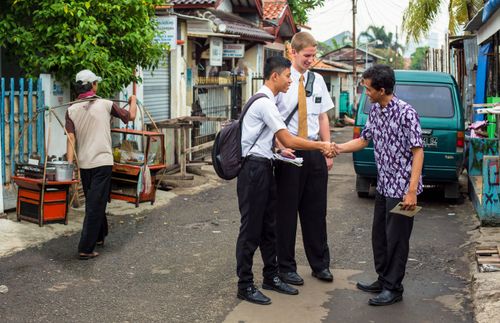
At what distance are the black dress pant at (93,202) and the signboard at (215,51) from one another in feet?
35.1

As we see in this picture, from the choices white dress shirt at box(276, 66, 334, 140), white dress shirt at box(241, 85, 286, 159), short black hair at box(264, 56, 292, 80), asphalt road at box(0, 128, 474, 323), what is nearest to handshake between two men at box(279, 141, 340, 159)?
white dress shirt at box(241, 85, 286, 159)

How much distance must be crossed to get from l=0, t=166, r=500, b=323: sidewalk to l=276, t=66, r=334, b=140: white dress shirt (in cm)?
201

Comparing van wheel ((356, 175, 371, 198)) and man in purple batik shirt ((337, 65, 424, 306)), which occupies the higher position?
man in purple batik shirt ((337, 65, 424, 306))

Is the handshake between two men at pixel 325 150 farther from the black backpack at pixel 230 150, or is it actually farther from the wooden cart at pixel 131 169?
the wooden cart at pixel 131 169

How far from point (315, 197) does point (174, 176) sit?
6510mm

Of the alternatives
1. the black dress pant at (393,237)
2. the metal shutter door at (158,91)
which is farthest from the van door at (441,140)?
the metal shutter door at (158,91)

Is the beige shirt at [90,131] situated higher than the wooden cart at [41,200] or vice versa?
the beige shirt at [90,131]

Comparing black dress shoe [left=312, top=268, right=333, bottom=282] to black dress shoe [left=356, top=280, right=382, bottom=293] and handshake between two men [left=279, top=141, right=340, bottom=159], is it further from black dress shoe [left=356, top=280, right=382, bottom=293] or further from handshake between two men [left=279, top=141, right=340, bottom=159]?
handshake between two men [left=279, top=141, right=340, bottom=159]

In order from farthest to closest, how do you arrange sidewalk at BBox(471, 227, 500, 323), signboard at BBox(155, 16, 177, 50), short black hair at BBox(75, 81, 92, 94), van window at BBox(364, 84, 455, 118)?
signboard at BBox(155, 16, 177, 50)
van window at BBox(364, 84, 455, 118)
short black hair at BBox(75, 81, 92, 94)
sidewalk at BBox(471, 227, 500, 323)

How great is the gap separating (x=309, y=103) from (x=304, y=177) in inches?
26.9

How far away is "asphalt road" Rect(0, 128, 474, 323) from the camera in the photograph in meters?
5.79

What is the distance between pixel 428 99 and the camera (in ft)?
37.1

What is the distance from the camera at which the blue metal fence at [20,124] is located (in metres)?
9.19

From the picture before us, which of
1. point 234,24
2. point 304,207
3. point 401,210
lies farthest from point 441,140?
point 234,24
